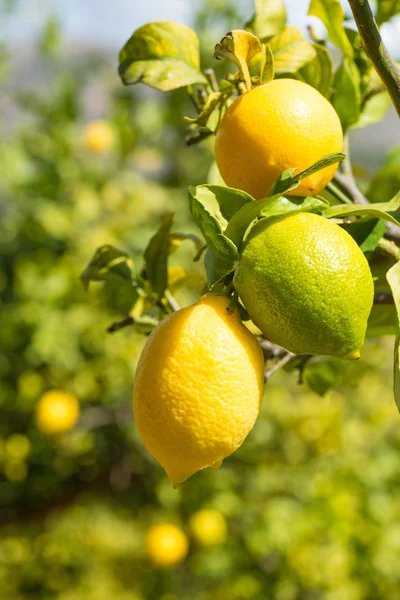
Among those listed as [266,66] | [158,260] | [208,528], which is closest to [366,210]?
[266,66]

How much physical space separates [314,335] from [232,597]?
199 cm

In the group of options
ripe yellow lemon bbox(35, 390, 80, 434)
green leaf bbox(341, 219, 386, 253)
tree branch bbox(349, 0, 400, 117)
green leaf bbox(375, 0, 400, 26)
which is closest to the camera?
tree branch bbox(349, 0, 400, 117)

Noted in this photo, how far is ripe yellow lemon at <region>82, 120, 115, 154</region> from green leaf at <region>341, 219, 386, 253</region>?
6.06 feet

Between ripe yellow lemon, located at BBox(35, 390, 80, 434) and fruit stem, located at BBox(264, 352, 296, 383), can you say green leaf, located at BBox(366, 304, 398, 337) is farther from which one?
ripe yellow lemon, located at BBox(35, 390, 80, 434)

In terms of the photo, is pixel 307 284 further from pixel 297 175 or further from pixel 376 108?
pixel 376 108

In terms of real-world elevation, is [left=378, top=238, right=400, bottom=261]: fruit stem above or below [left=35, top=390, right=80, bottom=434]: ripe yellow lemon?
above

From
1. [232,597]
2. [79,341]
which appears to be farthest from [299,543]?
[79,341]

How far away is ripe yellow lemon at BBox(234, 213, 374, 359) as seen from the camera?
452mm

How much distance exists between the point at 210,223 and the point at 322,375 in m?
0.37

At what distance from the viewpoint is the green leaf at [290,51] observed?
23.4 inches

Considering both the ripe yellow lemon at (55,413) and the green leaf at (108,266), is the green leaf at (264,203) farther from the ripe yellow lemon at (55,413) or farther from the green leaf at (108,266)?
the ripe yellow lemon at (55,413)

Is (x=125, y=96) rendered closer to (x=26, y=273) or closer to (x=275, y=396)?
(x=26, y=273)

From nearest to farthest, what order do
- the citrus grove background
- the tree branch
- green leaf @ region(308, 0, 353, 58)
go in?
the tree branch < green leaf @ region(308, 0, 353, 58) < the citrus grove background

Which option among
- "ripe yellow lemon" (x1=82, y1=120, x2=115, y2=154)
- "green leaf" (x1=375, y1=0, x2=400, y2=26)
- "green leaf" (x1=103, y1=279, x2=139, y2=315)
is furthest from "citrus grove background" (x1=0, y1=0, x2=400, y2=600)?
"green leaf" (x1=375, y1=0, x2=400, y2=26)
